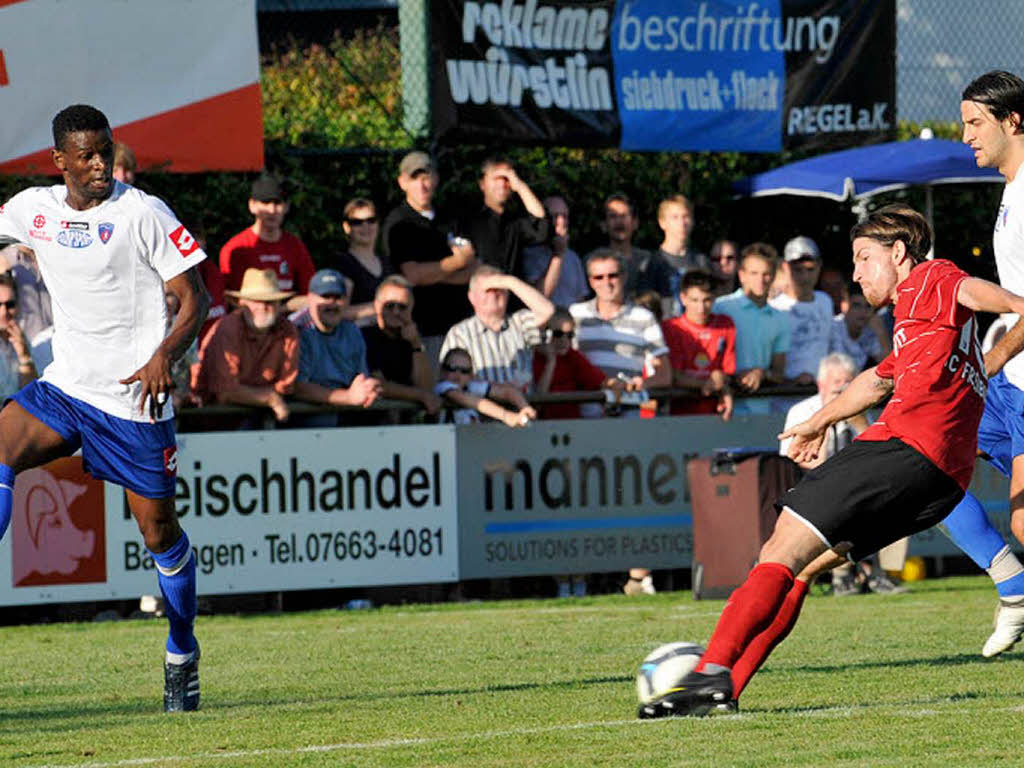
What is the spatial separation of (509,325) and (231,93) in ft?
10.4

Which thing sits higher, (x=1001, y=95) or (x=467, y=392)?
(x=1001, y=95)

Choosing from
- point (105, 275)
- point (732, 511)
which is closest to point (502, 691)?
point (105, 275)

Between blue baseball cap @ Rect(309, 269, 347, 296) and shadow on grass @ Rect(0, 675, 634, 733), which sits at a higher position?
blue baseball cap @ Rect(309, 269, 347, 296)

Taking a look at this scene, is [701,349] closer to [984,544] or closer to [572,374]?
[572,374]

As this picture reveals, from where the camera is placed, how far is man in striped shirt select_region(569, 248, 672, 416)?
14508mm

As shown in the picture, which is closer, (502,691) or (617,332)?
(502,691)

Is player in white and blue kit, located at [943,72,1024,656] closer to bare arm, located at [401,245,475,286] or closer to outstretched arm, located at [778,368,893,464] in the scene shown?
outstretched arm, located at [778,368,893,464]

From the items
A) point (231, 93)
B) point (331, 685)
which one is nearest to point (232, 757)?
point (331, 685)

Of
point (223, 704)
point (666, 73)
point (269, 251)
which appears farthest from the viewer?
point (666, 73)

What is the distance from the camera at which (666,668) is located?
705 centimetres

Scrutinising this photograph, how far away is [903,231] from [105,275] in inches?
123

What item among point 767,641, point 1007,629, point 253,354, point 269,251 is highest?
point 269,251

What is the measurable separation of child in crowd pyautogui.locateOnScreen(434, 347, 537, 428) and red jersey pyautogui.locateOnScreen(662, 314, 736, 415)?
54.4 inches

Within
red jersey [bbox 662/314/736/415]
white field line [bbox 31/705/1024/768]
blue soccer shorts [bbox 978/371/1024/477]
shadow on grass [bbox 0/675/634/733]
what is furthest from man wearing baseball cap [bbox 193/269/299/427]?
white field line [bbox 31/705/1024/768]
